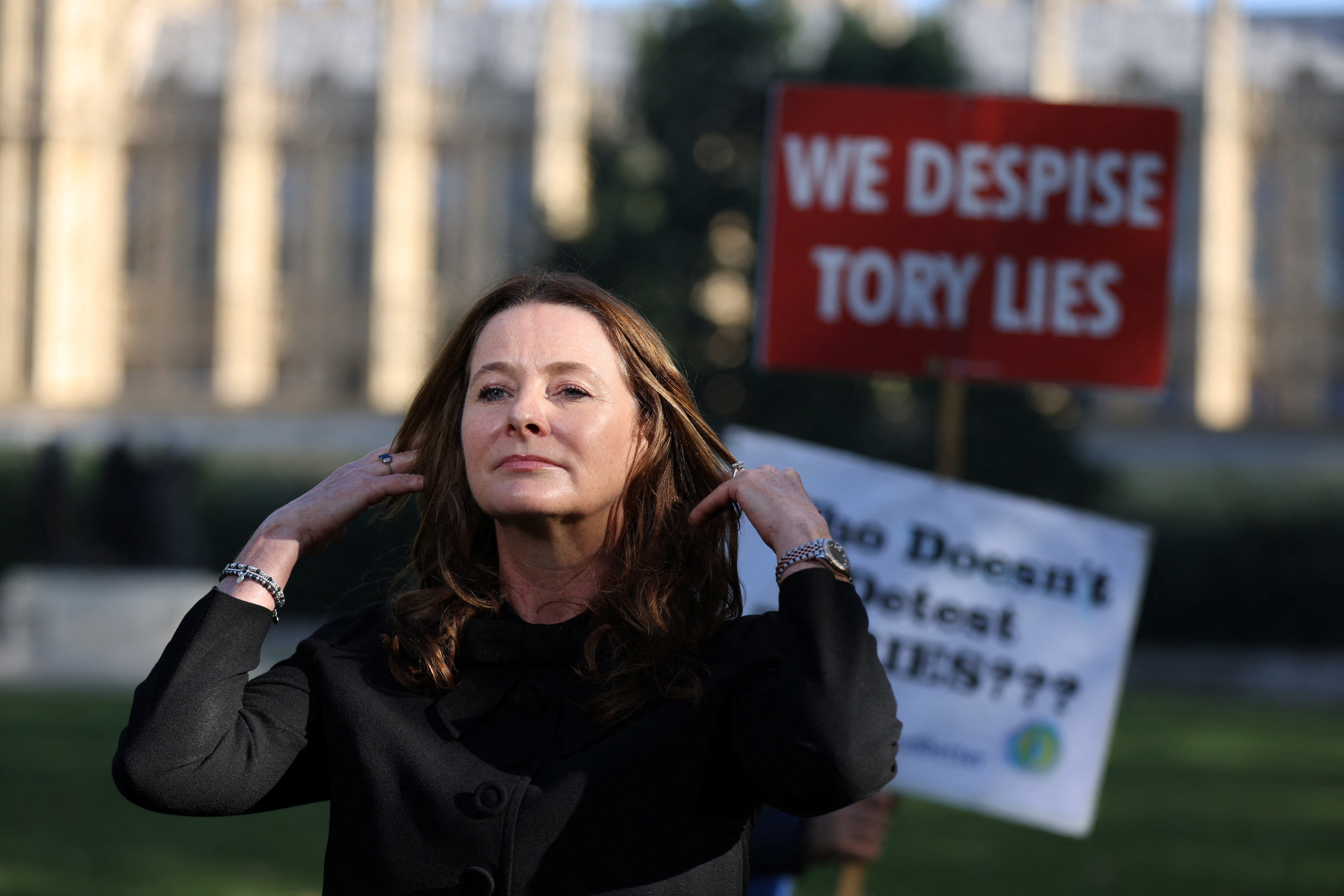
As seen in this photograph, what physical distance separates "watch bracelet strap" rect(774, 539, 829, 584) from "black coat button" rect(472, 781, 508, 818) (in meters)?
0.35

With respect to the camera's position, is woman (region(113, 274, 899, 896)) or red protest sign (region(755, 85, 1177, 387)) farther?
red protest sign (region(755, 85, 1177, 387))

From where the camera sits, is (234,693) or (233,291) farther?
(233,291)

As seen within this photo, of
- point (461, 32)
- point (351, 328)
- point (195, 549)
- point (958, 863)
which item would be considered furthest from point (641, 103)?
point (461, 32)

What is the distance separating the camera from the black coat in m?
1.56

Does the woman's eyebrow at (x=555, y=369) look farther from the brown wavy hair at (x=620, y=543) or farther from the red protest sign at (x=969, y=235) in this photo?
the red protest sign at (x=969, y=235)

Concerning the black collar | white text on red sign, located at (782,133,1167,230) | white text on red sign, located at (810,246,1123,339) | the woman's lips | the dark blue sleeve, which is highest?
white text on red sign, located at (782,133,1167,230)

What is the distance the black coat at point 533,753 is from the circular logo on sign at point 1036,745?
1862mm

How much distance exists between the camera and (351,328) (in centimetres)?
4125

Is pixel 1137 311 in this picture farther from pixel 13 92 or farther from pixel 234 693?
pixel 13 92

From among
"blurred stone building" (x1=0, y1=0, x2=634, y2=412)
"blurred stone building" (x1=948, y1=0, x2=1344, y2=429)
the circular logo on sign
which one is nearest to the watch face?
the circular logo on sign

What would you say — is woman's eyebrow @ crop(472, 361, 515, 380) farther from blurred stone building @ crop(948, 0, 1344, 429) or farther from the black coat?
blurred stone building @ crop(948, 0, 1344, 429)

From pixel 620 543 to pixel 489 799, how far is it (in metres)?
0.34

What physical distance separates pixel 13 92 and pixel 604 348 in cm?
4427

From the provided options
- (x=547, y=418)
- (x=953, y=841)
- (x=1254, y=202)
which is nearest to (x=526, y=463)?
(x=547, y=418)
